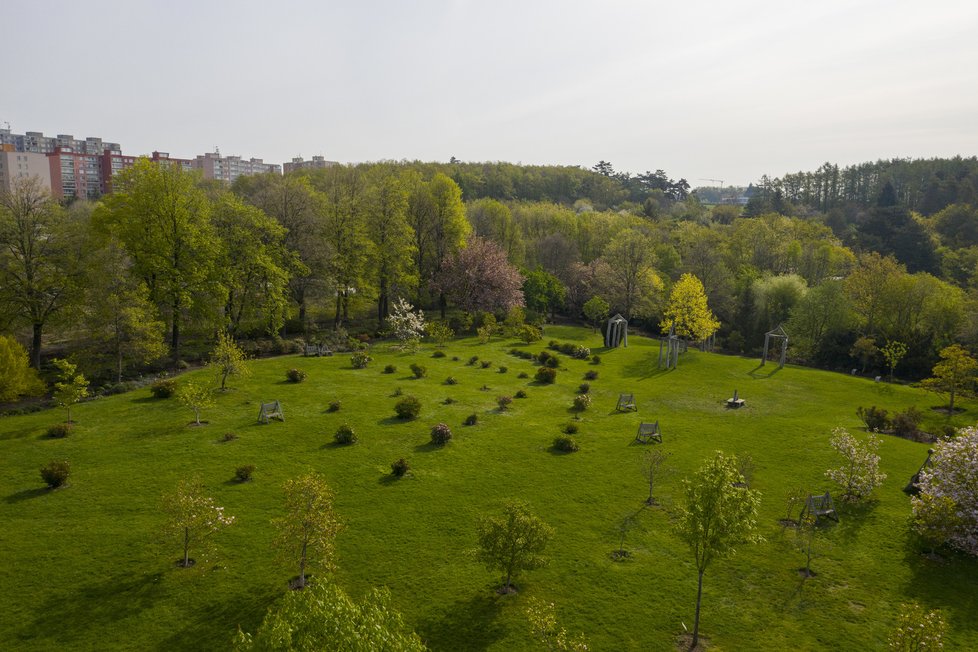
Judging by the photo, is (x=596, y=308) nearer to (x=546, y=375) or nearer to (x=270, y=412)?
(x=546, y=375)

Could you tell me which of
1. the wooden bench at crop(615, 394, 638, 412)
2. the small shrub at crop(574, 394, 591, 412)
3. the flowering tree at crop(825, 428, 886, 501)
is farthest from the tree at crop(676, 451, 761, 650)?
the wooden bench at crop(615, 394, 638, 412)

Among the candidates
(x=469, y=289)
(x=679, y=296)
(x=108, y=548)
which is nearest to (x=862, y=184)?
(x=679, y=296)

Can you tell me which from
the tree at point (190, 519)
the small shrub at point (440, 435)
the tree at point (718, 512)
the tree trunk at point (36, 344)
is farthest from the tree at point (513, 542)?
the tree trunk at point (36, 344)

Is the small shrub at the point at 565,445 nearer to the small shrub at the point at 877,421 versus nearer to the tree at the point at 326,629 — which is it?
the small shrub at the point at 877,421

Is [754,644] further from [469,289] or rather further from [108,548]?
[469,289]

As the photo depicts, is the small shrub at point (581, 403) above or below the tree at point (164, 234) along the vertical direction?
below

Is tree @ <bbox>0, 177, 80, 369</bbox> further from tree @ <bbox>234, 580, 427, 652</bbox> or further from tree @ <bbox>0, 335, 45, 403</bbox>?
tree @ <bbox>234, 580, 427, 652</bbox>
